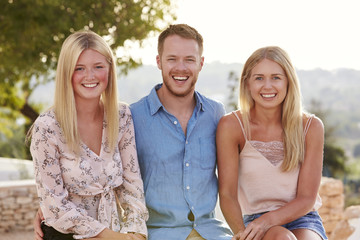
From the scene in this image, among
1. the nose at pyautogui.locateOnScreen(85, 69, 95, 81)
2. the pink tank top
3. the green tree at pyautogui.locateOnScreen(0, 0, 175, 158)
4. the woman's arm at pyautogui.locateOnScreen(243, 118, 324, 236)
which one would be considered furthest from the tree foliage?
the woman's arm at pyautogui.locateOnScreen(243, 118, 324, 236)

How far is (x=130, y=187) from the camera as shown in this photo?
3.24 meters

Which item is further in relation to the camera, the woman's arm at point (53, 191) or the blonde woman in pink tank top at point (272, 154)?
the blonde woman in pink tank top at point (272, 154)

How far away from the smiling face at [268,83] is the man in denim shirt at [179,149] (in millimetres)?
398

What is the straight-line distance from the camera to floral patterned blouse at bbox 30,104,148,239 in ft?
9.61

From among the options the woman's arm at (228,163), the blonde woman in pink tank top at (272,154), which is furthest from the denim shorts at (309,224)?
the woman's arm at (228,163)

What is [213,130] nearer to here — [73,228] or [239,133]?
[239,133]

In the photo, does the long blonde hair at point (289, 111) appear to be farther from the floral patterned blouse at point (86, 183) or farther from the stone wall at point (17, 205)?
the stone wall at point (17, 205)

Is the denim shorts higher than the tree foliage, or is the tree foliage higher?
the tree foliage

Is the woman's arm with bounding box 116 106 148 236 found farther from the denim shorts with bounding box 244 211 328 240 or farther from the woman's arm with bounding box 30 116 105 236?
the denim shorts with bounding box 244 211 328 240

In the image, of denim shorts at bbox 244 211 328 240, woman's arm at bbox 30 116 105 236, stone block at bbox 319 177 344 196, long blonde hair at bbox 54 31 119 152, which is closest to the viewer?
woman's arm at bbox 30 116 105 236

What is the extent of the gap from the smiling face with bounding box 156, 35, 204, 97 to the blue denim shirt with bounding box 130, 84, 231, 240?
17cm

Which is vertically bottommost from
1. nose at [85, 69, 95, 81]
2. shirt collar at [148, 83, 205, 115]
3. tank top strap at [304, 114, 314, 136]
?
tank top strap at [304, 114, 314, 136]

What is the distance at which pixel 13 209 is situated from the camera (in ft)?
23.3

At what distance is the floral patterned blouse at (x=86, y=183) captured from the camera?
2.93m
